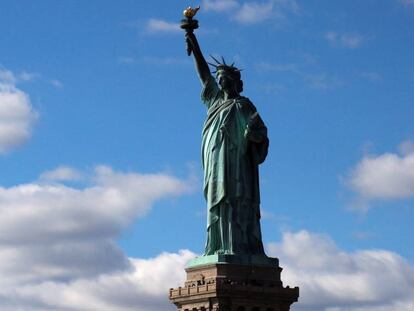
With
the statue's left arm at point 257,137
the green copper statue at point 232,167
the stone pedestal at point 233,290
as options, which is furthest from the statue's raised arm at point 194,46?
the stone pedestal at point 233,290

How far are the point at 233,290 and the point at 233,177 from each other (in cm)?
555

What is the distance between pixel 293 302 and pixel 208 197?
607 cm

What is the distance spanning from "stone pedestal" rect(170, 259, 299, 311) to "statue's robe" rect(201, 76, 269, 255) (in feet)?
3.60

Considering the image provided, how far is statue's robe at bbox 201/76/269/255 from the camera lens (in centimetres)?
5016

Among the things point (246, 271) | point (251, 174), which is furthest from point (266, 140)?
point (246, 271)

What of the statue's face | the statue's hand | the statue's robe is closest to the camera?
the statue's robe

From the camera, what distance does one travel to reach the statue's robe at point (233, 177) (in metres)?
50.2

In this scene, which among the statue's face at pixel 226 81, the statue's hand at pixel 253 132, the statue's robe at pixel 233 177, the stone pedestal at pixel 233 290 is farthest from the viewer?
the statue's face at pixel 226 81

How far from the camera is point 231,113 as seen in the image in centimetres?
5162

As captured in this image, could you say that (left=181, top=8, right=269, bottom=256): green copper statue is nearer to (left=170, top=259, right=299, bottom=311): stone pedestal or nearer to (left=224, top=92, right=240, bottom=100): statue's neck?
(left=224, top=92, right=240, bottom=100): statue's neck

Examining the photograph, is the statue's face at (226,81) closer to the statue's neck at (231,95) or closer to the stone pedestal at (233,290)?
the statue's neck at (231,95)

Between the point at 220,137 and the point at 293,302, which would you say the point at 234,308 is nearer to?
the point at 293,302

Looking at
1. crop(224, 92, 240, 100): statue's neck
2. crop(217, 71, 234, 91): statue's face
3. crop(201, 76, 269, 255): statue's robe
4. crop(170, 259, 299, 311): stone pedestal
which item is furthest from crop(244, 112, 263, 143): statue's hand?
crop(170, 259, 299, 311): stone pedestal

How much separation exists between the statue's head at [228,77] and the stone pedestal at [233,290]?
8419 mm
